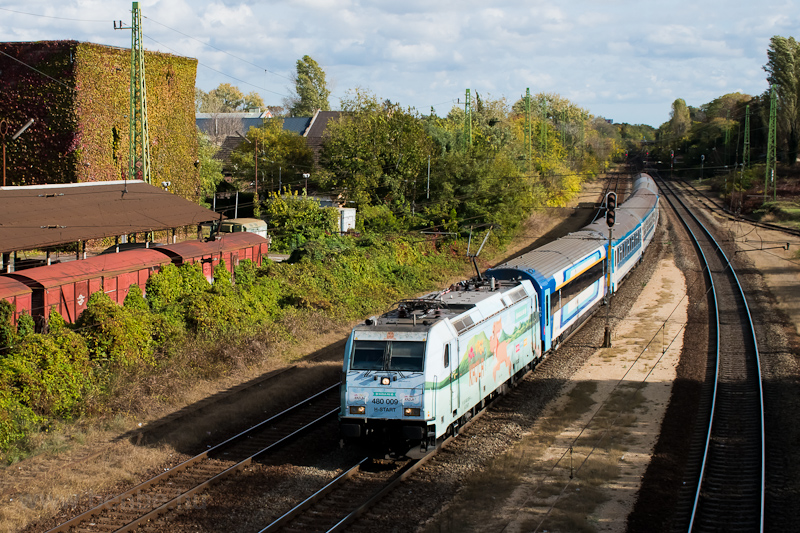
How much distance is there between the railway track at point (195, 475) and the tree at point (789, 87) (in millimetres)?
80554

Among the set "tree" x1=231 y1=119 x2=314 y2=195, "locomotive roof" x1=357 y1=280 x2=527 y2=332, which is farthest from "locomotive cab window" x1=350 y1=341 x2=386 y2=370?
"tree" x1=231 y1=119 x2=314 y2=195

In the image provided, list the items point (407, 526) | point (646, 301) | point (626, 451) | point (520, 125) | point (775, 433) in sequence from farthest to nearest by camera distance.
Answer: point (520, 125), point (646, 301), point (775, 433), point (626, 451), point (407, 526)

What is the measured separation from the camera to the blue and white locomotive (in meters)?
14.3

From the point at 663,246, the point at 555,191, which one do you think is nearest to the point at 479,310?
the point at 663,246

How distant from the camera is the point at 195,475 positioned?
1462 cm

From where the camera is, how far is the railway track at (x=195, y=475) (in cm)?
1243

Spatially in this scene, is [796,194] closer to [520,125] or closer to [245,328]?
[520,125]

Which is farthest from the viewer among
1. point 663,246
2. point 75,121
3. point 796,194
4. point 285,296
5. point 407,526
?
point 796,194

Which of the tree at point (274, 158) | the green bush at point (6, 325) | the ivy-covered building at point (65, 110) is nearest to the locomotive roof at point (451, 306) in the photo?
the green bush at point (6, 325)

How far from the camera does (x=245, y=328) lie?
26578 millimetres

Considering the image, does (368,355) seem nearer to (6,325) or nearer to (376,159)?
(6,325)

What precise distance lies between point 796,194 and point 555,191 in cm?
2359

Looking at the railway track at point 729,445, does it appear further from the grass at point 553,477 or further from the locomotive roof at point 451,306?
the locomotive roof at point 451,306

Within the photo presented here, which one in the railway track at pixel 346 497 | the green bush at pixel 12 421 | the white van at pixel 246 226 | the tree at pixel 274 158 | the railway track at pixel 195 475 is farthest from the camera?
the tree at pixel 274 158
